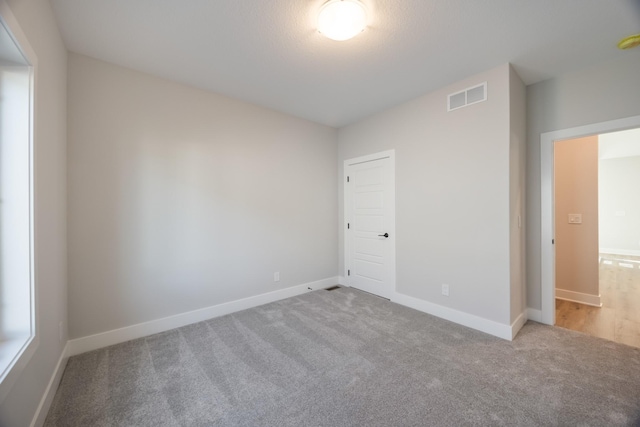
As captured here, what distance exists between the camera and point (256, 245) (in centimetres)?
338

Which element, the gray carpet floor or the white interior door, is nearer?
the gray carpet floor

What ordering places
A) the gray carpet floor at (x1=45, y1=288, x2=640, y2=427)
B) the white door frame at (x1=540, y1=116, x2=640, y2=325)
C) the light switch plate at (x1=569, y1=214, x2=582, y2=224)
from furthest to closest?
the light switch plate at (x1=569, y1=214, x2=582, y2=224) → the white door frame at (x1=540, y1=116, x2=640, y2=325) → the gray carpet floor at (x1=45, y1=288, x2=640, y2=427)

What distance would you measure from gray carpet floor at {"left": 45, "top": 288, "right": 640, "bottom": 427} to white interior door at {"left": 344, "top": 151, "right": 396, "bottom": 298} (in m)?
1.03

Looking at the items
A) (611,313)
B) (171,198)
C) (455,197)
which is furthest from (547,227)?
(171,198)

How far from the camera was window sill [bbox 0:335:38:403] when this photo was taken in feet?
3.53

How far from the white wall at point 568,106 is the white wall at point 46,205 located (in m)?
4.23

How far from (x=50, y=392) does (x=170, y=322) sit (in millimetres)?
1050

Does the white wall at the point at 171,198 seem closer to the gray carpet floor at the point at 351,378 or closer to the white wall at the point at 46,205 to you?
the white wall at the point at 46,205

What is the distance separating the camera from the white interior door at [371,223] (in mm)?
3553

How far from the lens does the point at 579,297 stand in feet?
11.3

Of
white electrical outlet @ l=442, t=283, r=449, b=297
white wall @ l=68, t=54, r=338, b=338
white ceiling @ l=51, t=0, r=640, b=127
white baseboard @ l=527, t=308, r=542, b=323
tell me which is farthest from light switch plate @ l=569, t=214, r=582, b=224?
white wall @ l=68, t=54, r=338, b=338

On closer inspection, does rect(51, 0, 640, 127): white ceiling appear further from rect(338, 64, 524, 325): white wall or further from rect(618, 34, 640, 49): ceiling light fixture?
rect(338, 64, 524, 325): white wall

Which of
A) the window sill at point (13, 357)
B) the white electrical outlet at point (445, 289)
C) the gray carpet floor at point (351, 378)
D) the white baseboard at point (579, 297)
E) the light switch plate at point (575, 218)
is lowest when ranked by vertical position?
the gray carpet floor at point (351, 378)

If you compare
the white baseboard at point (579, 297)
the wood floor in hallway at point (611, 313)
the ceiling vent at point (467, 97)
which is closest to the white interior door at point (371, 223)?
the ceiling vent at point (467, 97)
